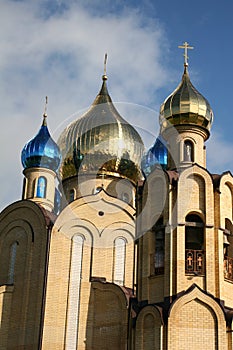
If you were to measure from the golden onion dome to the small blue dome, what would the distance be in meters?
0.22

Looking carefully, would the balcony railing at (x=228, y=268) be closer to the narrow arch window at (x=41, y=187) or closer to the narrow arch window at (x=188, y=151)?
the narrow arch window at (x=188, y=151)

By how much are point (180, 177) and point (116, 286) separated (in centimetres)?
250

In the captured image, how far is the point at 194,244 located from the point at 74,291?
274cm

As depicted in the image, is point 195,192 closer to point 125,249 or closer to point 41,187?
point 125,249

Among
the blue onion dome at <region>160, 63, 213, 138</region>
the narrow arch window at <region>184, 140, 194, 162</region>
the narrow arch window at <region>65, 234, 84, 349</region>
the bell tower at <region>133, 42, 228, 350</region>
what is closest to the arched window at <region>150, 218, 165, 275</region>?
the bell tower at <region>133, 42, 228, 350</region>

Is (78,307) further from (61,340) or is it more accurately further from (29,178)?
(29,178)

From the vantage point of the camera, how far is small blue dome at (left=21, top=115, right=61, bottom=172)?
16953 mm

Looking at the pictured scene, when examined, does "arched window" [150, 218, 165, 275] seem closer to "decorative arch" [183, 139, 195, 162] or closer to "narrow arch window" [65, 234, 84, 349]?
"decorative arch" [183, 139, 195, 162]

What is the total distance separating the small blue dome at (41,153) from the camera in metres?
17.0

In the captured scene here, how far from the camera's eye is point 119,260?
46.2ft

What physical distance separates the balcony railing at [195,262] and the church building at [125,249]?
17 mm

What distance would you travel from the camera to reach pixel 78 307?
43.2ft

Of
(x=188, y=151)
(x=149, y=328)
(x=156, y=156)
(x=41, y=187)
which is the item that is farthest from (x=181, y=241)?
(x=156, y=156)

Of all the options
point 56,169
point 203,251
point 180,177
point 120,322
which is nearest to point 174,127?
point 180,177
